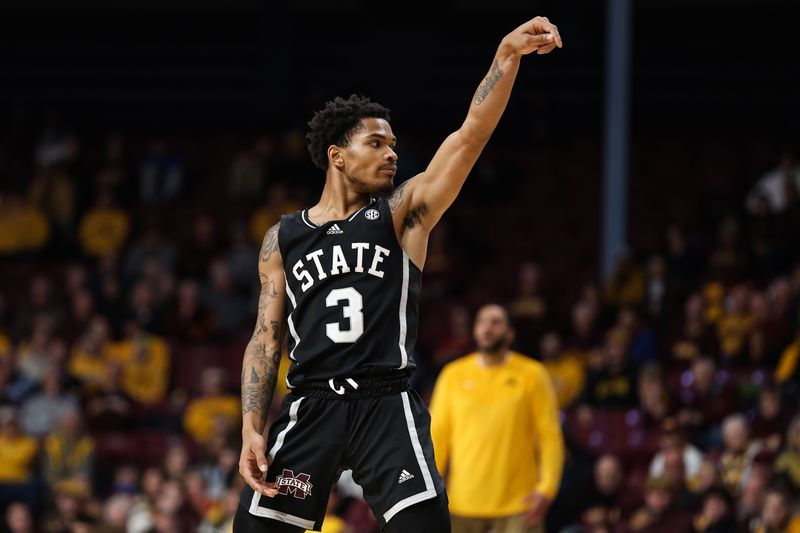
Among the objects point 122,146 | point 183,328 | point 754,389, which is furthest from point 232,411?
point 122,146

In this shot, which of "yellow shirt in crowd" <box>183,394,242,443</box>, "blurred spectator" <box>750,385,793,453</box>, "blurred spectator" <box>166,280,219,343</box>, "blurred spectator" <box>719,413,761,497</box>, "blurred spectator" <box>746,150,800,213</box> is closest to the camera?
"blurred spectator" <box>719,413,761,497</box>

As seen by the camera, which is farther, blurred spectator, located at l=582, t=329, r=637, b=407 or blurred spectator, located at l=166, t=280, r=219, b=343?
blurred spectator, located at l=166, t=280, r=219, b=343

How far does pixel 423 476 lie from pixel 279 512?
0.56 meters

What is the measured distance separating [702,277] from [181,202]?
7678 millimetres

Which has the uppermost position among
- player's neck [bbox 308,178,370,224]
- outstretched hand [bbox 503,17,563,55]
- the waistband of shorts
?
outstretched hand [bbox 503,17,563,55]

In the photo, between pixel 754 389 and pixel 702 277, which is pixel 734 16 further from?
pixel 754 389

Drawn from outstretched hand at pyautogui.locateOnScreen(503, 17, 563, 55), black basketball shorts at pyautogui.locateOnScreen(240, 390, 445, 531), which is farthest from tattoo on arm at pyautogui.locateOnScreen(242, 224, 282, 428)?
outstretched hand at pyautogui.locateOnScreen(503, 17, 563, 55)

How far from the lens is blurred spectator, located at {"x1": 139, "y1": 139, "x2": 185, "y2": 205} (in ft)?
61.9

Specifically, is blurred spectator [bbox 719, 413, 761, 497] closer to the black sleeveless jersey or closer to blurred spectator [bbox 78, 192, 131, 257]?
the black sleeveless jersey

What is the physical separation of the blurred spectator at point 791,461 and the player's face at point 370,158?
638cm

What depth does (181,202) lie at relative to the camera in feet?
61.8

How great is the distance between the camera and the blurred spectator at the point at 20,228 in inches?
698

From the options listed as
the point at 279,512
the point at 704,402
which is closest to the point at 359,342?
the point at 279,512

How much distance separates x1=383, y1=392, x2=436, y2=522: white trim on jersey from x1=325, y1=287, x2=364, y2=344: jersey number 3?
32 centimetres
